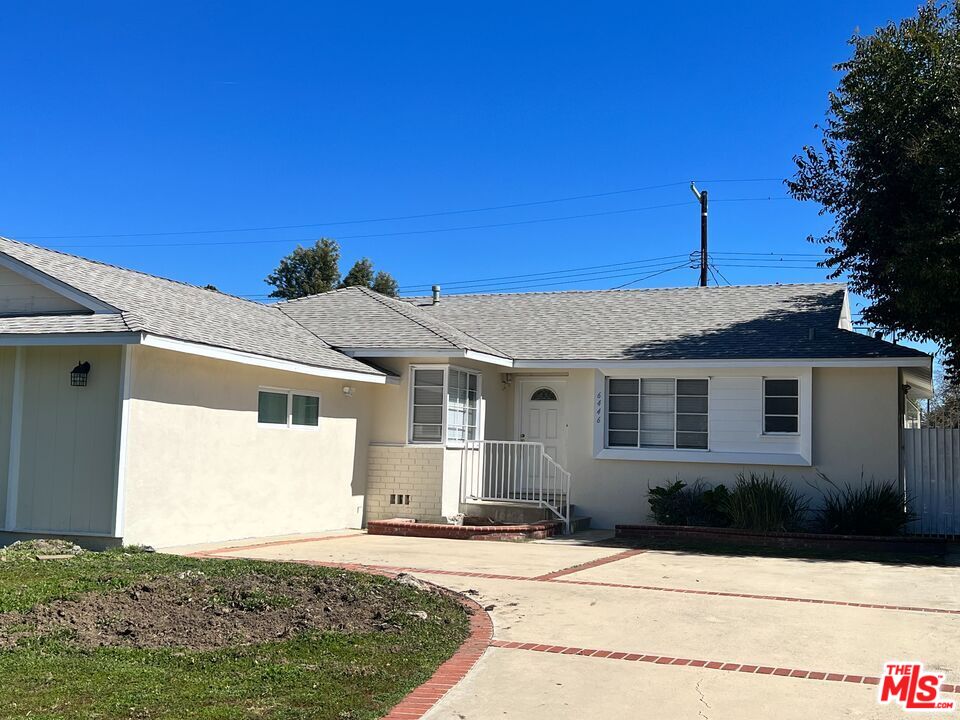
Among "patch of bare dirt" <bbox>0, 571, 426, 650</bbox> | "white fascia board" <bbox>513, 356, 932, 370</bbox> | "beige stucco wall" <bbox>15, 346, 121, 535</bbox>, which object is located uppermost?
"white fascia board" <bbox>513, 356, 932, 370</bbox>

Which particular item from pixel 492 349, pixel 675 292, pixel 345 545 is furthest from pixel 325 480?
pixel 675 292

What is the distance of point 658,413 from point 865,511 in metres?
4.05

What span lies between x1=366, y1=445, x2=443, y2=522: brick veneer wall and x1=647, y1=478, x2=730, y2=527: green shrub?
3868 mm

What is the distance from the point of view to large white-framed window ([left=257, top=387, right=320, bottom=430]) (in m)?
14.8

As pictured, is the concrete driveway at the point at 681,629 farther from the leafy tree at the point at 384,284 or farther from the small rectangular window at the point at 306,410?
the leafy tree at the point at 384,284

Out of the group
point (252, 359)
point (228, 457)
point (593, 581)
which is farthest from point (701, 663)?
point (228, 457)

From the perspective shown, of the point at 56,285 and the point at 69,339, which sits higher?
the point at 56,285

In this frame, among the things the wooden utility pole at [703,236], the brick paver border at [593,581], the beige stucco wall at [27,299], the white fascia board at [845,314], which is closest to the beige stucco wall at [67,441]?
the beige stucco wall at [27,299]

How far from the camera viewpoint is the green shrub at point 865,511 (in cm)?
1502

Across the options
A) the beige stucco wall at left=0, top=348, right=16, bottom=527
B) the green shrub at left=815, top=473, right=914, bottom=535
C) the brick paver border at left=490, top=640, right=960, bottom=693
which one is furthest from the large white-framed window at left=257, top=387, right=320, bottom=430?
the green shrub at left=815, top=473, right=914, bottom=535

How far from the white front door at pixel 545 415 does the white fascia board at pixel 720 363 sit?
3.31 feet

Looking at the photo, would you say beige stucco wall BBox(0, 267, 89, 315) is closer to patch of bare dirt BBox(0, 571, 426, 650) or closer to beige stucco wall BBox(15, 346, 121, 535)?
beige stucco wall BBox(15, 346, 121, 535)

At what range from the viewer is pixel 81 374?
1234 centimetres

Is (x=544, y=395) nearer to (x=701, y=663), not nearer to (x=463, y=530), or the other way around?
(x=463, y=530)
